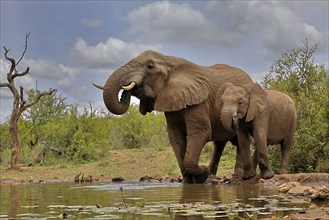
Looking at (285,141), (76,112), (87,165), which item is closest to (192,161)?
(285,141)

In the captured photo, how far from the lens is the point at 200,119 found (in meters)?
11.8

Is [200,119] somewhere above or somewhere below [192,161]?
above

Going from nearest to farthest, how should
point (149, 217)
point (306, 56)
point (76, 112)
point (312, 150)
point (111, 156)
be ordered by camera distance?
point (149, 217)
point (312, 150)
point (306, 56)
point (111, 156)
point (76, 112)

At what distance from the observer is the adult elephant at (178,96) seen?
11031 millimetres

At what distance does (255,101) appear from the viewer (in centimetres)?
1252

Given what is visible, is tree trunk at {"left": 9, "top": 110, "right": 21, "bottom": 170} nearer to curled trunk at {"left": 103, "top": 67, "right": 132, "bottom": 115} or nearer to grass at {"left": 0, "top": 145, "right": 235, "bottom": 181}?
grass at {"left": 0, "top": 145, "right": 235, "bottom": 181}

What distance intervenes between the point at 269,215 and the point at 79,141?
2371cm

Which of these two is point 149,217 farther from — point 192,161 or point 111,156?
point 111,156

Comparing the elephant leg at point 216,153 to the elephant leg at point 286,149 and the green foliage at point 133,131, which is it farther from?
the green foliage at point 133,131

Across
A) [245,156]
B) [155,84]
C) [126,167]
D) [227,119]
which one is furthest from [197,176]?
[126,167]

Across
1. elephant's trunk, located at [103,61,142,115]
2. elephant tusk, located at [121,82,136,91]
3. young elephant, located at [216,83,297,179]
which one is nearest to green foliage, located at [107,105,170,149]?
young elephant, located at [216,83,297,179]

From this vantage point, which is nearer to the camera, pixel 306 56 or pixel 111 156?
pixel 306 56

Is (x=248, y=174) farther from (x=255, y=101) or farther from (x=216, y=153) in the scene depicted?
(x=216, y=153)

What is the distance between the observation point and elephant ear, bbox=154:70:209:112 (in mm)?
11688
